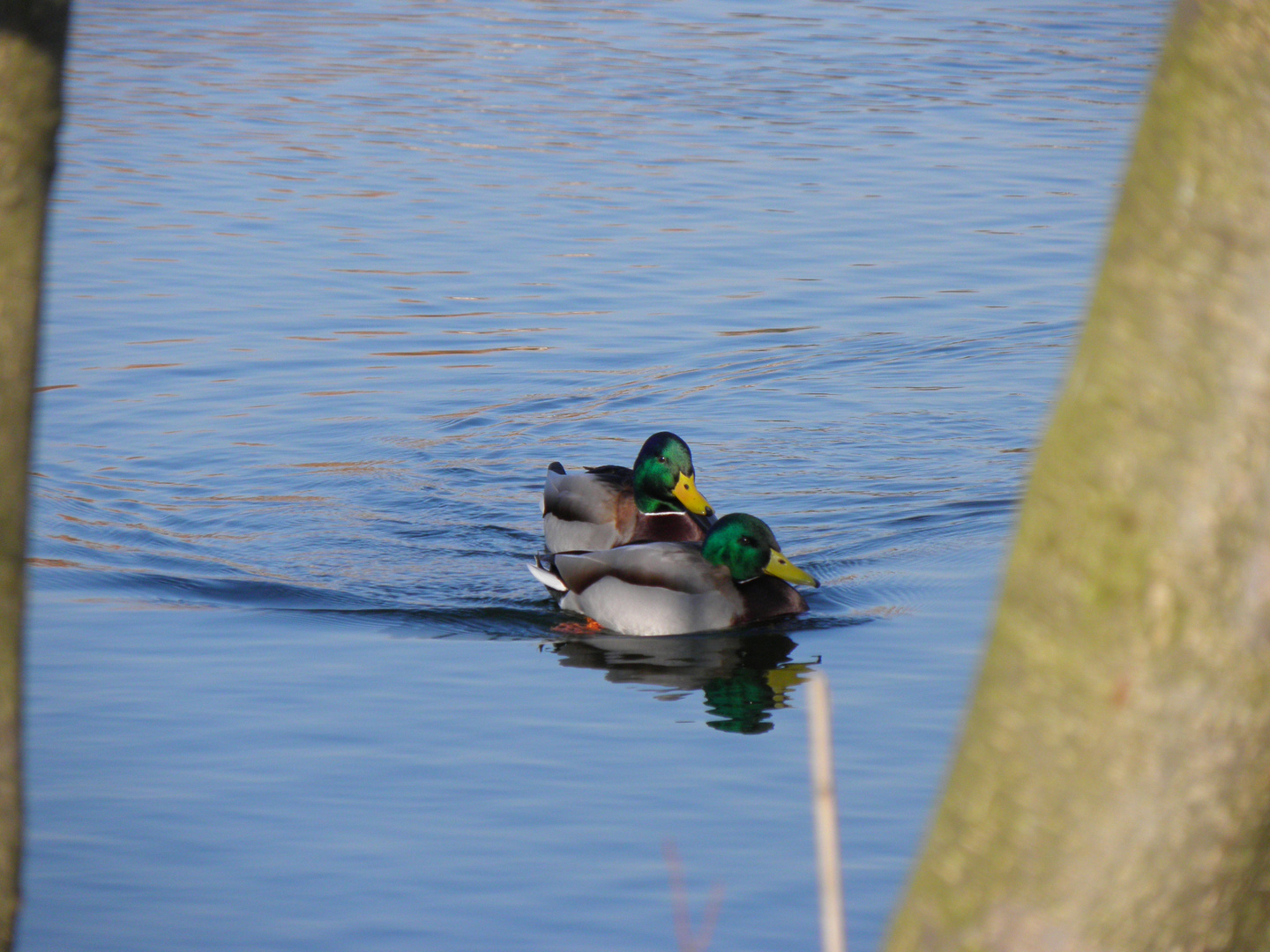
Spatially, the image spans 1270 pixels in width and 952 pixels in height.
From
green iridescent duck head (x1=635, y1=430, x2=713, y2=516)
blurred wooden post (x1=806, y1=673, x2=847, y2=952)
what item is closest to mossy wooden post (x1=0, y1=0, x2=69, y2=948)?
blurred wooden post (x1=806, y1=673, x2=847, y2=952)

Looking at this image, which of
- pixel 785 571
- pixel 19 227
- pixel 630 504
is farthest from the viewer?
pixel 630 504

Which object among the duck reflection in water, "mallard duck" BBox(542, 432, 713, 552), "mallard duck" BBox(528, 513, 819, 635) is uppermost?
"mallard duck" BBox(542, 432, 713, 552)

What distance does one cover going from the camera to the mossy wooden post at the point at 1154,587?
196 centimetres

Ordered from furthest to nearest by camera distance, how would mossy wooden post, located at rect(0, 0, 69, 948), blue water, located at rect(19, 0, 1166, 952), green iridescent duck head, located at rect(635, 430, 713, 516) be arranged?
1. green iridescent duck head, located at rect(635, 430, 713, 516)
2. blue water, located at rect(19, 0, 1166, 952)
3. mossy wooden post, located at rect(0, 0, 69, 948)

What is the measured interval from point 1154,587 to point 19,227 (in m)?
1.51

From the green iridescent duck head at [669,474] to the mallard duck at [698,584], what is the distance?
672 millimetres

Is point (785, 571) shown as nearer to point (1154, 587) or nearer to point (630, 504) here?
point (630, 504)

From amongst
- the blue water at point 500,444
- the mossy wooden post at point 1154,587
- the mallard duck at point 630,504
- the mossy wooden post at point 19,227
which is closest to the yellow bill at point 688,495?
the mallard duck at point 630,504

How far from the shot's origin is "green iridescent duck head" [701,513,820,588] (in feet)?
28.7

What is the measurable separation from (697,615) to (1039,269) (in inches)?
276

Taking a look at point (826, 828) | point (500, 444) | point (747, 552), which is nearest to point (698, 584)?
point (747, 552)

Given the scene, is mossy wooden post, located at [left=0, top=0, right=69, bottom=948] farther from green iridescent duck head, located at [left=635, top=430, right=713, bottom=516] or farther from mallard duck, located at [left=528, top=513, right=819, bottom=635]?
green iridescent duck head, located at [left=635, top=430, right=713, bottom=516]

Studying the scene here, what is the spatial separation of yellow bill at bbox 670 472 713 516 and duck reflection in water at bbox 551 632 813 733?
3.45 feet

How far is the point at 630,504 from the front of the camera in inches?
396
